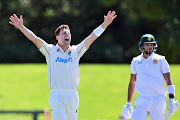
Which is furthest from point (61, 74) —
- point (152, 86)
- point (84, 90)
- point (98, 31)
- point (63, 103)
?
point (84, 90)

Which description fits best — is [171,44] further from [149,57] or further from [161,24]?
[149,57]

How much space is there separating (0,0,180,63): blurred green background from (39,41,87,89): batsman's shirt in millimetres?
26263

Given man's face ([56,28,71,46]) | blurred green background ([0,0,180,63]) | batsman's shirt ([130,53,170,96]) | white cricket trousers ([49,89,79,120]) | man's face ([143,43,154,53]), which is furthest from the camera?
blurred green background ([0,0,180,63])

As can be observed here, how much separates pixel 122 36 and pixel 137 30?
1.69m

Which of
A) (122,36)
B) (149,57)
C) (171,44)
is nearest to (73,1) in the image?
(122,36)

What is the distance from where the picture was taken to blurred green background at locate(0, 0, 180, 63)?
35.8 meters

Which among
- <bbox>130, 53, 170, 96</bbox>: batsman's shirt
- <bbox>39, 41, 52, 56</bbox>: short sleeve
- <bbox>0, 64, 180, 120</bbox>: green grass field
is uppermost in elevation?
<bbox>39, 41, 52, 56</bbox>: short sleeve

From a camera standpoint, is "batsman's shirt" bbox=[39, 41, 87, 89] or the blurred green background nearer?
"batsman's shirt" bbox=[39, 41, 87, 89]

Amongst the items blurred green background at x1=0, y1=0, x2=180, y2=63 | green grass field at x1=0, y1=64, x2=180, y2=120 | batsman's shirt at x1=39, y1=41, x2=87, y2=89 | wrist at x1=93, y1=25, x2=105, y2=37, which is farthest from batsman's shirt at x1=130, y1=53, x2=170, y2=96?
blurred green background at x1=0, y1=0, x2=180, y2=63

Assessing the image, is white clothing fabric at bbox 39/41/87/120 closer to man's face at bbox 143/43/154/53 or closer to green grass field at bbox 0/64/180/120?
man's face at bbox 143/43/154/53

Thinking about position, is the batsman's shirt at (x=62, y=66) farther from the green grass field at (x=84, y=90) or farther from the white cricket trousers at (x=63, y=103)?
the green grass field at (x=84, y=90)

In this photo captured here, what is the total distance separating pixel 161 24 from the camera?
36875mm

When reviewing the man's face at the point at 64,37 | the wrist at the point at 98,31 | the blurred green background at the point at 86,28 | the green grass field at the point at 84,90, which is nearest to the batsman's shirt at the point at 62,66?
the man's face at the point at 64,37

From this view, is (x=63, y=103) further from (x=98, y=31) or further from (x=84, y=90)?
(x=84, y=90)
